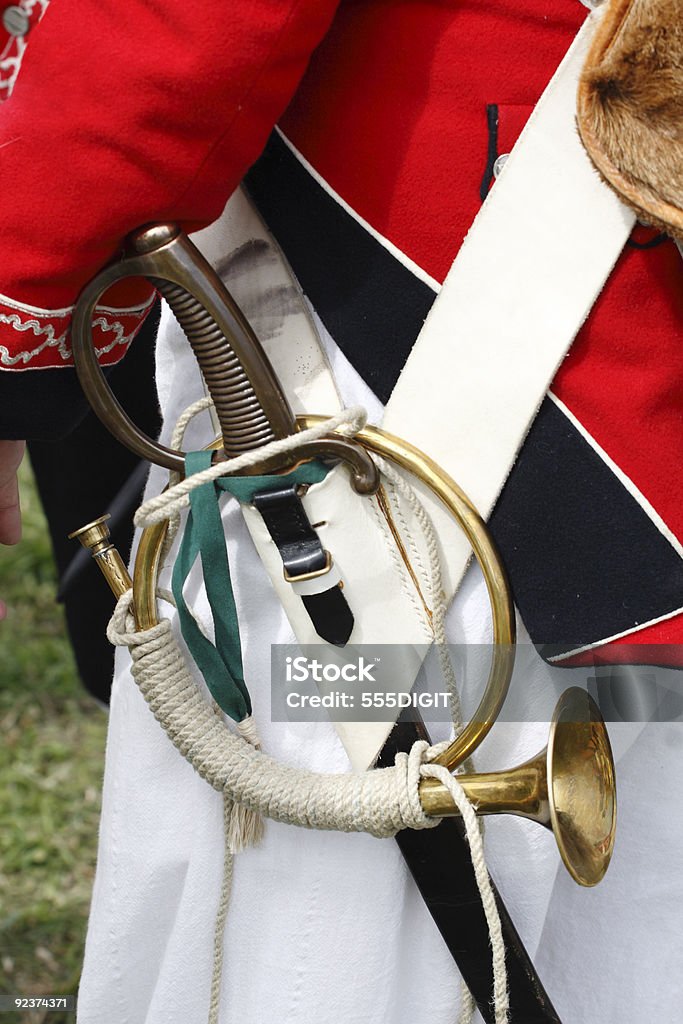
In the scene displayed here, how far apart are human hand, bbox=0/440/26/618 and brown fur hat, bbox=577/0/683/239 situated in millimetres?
500

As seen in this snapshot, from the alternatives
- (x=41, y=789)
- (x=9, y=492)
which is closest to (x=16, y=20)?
(x=9, y=492)

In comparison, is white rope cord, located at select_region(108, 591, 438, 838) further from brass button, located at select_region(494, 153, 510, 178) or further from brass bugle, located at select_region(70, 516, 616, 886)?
brass button, located at select_region(494, 153, 510, 178)

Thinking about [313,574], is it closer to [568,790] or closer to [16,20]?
[568,790]

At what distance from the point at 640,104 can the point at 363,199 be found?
0.68 feet

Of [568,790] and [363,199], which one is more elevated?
[363,199]

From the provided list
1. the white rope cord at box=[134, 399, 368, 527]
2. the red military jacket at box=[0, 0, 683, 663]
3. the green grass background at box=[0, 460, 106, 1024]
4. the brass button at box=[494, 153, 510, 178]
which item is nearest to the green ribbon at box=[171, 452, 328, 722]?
the white rope cord at box=[134, 399, 368, 527]

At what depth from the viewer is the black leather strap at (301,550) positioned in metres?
0.81

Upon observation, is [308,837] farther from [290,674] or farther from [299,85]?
[299,85]

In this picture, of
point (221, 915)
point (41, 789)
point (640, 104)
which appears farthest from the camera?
point (41, 789)

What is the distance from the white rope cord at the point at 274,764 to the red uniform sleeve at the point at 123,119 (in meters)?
0.18

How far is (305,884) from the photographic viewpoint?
88 cm

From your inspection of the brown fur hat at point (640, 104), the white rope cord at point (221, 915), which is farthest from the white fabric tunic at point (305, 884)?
the brown fur hat at point (640, 104)

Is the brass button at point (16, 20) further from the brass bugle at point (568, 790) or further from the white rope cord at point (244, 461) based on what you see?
the brass bugle at point (568, 790)

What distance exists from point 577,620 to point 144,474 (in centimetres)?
91
